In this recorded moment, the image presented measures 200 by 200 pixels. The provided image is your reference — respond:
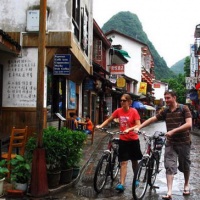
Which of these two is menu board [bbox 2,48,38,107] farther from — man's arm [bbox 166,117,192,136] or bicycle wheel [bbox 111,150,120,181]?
man's arm [bbox 166,117,192,136]

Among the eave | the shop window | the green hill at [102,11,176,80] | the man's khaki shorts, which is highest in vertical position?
the green hill at [102,11,176,80]

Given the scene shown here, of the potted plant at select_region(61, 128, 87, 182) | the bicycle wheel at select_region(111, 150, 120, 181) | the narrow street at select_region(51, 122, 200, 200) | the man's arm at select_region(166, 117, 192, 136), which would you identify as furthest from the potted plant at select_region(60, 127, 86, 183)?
the man's arm at select_region(166, 117, 192, 136)

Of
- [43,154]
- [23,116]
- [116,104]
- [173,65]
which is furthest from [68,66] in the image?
[173,65]

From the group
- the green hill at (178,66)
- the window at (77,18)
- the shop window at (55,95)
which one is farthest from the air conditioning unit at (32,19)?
the green hill at (178,66)

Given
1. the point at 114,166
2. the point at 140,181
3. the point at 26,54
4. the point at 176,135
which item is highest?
the point at 26,54

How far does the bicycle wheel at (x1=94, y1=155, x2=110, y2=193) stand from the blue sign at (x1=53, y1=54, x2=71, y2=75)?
226 inches

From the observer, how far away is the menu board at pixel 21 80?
1194 centimetres

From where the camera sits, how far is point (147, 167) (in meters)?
6.66

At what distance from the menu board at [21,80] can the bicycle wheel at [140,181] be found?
622cm

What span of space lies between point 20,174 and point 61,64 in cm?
637

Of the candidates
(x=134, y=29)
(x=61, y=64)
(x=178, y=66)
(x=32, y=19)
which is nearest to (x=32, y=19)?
(x=32, y=19)

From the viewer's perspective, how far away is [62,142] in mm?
6789

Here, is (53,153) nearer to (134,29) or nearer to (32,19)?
(32,19)

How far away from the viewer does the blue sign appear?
1205 cm
